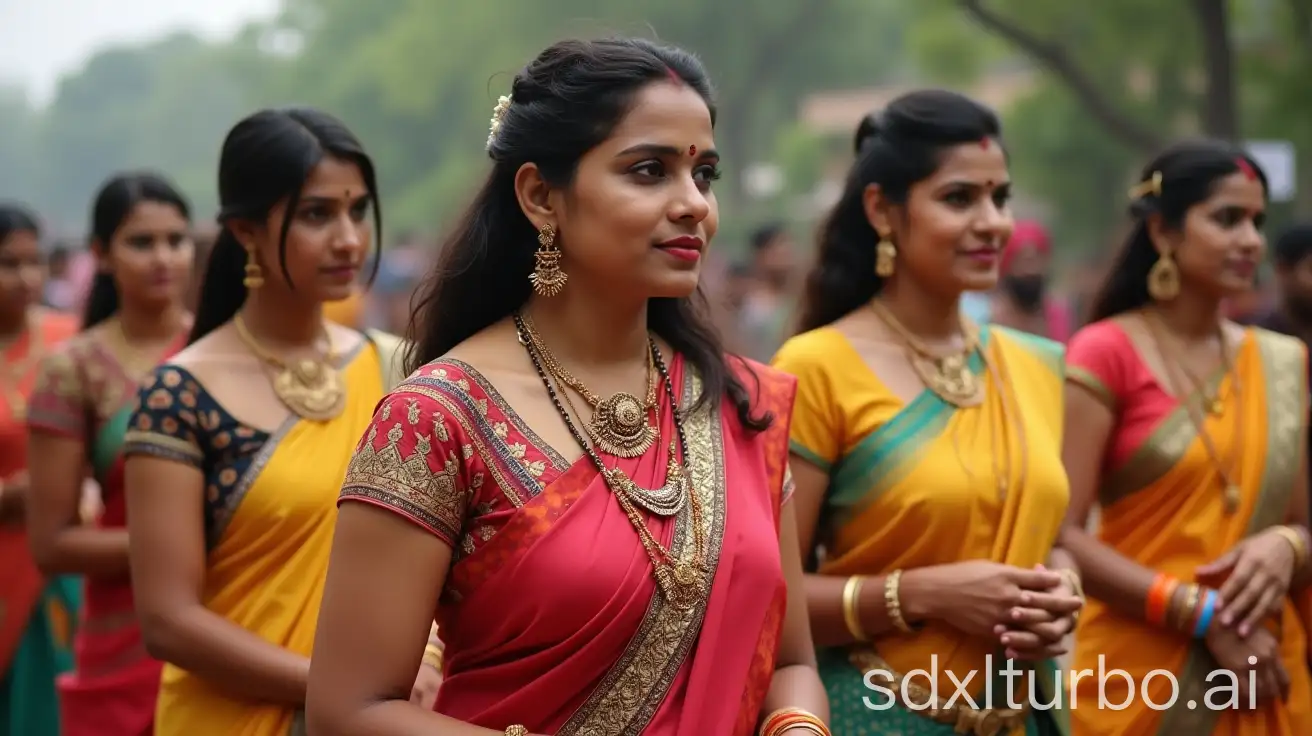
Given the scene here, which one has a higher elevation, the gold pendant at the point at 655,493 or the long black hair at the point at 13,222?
the long black hair at the point at 13,222

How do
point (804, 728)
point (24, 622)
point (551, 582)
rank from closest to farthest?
point (551, 582)
point (804, 728)
point (24, 622)

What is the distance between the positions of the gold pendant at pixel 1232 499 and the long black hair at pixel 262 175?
2.33m

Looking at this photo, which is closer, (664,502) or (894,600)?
(664,502)

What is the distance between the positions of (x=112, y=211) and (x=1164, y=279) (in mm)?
3295

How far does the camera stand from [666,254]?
8.85ft

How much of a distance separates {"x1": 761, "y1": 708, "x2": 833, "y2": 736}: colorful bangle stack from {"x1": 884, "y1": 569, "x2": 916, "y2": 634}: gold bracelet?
84cm

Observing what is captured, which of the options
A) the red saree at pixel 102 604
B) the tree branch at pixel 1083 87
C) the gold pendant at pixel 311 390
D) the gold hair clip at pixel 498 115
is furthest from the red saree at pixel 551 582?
the tree branch at pixel 1083 87

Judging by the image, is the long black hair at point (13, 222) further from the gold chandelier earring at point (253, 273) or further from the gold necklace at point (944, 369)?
the gold necklace at point (944, 369)

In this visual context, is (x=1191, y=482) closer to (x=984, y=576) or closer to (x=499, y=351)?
(x=984, y=576)

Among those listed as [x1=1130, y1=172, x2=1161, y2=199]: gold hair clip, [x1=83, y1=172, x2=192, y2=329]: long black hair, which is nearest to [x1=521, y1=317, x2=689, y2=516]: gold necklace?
[x1=1130, y1=172, x2=1161, y2=199]: gold hair clip

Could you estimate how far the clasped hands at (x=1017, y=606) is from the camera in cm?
347

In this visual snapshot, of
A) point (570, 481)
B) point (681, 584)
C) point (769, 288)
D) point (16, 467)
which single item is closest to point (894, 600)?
point (681, 584)

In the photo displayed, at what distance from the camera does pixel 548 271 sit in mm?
2818

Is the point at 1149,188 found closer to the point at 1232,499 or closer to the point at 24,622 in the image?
the point at 1232,499
